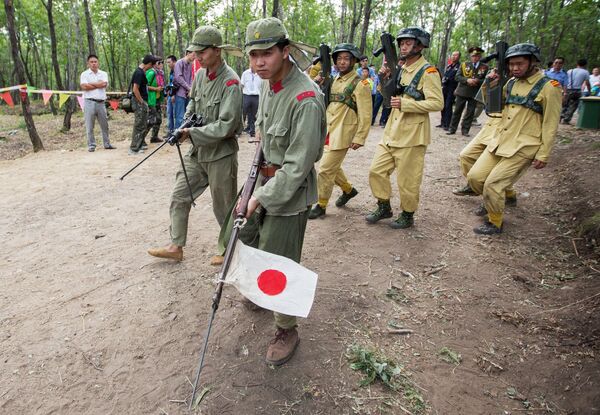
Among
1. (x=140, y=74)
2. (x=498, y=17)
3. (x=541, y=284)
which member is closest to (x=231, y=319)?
(x=541, y=284)

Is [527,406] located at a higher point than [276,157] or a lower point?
lower

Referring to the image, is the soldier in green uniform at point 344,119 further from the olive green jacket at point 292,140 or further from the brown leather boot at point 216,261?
the olive green jacket at point 292,140

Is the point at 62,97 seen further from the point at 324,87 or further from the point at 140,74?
the point at 324,87

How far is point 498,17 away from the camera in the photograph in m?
24.4

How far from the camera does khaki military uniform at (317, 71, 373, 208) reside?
16.0ft

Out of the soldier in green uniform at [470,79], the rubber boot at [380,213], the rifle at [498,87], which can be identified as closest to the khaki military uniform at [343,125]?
the rubber boot at [380,213]

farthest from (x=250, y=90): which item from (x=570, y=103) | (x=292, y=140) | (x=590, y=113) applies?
(x=570, y=103)

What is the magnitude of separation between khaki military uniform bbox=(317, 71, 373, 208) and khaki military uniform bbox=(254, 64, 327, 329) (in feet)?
7.66

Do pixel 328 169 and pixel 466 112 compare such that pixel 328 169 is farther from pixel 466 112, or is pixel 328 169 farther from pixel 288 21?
pixel 288 21

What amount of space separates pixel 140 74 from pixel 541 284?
8594 millimetres

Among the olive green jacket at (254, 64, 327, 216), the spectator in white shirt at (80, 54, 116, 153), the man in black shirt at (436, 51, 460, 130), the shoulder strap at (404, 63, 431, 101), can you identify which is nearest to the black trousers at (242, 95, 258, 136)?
the spectator in white shirt at (80, 54, 116, 153)

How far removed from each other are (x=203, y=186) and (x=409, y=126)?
2474 mm

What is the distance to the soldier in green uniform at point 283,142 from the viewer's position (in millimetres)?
2277

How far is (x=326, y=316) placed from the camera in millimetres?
3217
